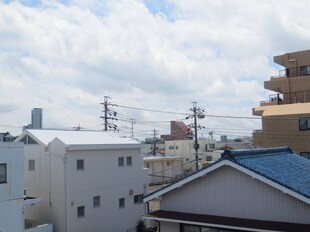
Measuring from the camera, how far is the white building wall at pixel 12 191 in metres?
21.5

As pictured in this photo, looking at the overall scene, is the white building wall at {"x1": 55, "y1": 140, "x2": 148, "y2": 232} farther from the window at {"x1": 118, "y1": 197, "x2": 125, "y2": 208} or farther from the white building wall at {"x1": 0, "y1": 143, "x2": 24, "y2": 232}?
the white building wall at {"x1": 0, "y1": 143, "x2": 24, "y2": 232}

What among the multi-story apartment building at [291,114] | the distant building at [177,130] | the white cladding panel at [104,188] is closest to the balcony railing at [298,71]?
the multi-story apartment building at [291,114]

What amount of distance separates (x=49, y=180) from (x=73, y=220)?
121 inches

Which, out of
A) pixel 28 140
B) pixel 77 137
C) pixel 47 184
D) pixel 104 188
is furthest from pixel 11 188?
pixel 104 188

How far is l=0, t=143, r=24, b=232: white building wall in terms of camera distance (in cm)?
2155

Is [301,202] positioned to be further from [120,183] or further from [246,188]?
[120,183]

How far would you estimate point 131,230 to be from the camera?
3012 centimetres

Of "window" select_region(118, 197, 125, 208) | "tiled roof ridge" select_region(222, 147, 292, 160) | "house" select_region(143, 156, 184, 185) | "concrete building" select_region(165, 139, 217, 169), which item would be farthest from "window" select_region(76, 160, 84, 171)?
"concrete building" select_region(165, 139, 217, 169)

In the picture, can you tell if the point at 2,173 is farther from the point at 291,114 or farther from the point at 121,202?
the point at 291,114

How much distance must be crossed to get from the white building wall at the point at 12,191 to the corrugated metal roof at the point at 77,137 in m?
4.30

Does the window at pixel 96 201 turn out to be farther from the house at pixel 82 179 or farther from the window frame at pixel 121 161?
the window frame at pixel 121 161

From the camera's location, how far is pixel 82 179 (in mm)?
26641

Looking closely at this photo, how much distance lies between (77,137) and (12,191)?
7246 millimetres

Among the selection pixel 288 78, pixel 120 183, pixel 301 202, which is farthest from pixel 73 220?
pixel 288 78
